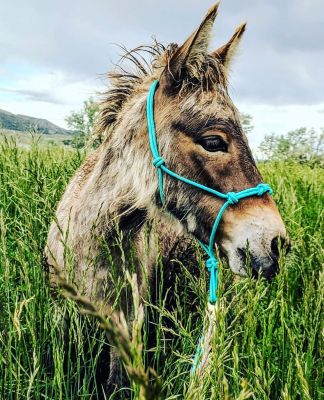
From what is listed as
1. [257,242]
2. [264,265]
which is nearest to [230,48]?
[257,242]

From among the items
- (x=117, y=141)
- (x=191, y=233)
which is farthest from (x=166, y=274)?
(x=117, y=141)

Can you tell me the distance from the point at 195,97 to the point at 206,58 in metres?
0.30

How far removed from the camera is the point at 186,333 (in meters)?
1.61

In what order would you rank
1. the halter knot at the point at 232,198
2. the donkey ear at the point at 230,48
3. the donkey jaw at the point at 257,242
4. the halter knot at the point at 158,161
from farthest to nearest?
1. the donkey ear at the point at 230,48
2. the halter knot at the point at 158,161
3. the halter knot at the point at 232,198
4. the donkey jaw at the point at 257,242

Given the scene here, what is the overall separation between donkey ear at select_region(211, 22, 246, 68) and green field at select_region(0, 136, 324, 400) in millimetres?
1321

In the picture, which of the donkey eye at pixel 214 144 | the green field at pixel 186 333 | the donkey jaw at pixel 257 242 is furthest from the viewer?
the donkey eye at pixel 214 144

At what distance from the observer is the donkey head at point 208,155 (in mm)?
2330

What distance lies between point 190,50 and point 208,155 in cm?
A: 69

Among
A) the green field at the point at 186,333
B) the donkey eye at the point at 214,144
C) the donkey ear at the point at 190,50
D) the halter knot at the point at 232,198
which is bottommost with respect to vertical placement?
the green field at the point at 186,333

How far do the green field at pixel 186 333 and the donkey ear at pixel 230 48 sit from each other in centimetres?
132

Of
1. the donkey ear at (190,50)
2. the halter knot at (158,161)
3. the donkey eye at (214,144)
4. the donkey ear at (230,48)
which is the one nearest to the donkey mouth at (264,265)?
the donkey eye at (214,144)

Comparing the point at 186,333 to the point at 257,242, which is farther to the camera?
the point at 257,242

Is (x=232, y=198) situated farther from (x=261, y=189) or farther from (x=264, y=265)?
(x=264, y=265)

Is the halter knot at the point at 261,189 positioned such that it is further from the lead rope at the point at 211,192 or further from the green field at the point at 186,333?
the green field at the point at 186,333
